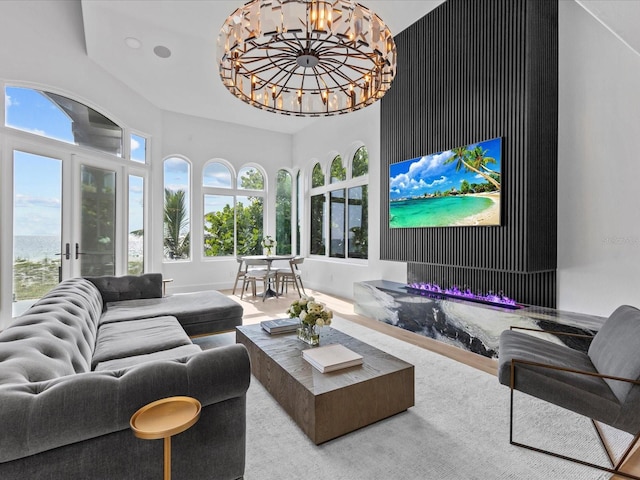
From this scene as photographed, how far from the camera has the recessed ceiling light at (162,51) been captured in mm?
4602

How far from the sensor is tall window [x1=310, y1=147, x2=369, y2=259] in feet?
20.4

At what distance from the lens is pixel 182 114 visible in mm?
6867

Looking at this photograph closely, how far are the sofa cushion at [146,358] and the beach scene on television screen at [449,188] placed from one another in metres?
3.13

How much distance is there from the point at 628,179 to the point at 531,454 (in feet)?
8.17

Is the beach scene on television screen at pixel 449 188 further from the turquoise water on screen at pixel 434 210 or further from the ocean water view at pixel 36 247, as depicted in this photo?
the ocean water view at pixel 36 247

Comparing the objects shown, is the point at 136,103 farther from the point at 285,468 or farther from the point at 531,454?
the point at 531,454

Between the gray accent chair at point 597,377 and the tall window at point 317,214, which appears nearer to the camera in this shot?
the gray accent chair at point 597,377

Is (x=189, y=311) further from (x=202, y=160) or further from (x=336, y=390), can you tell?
(x=202, y=160)

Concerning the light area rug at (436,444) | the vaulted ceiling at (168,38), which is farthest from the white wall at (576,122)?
the light area rug at (436,444)

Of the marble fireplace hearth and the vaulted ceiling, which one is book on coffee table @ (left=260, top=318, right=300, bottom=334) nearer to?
the marble fireplace hearth

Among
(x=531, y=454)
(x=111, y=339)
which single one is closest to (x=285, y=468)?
(x=531, y=454)

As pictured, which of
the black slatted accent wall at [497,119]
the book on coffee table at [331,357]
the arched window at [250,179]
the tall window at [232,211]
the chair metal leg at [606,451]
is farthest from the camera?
the arched window at [250,179]

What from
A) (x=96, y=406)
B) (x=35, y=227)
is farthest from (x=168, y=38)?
(x=96, y=406)

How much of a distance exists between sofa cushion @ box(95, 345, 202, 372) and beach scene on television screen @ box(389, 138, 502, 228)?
313 centimetres
